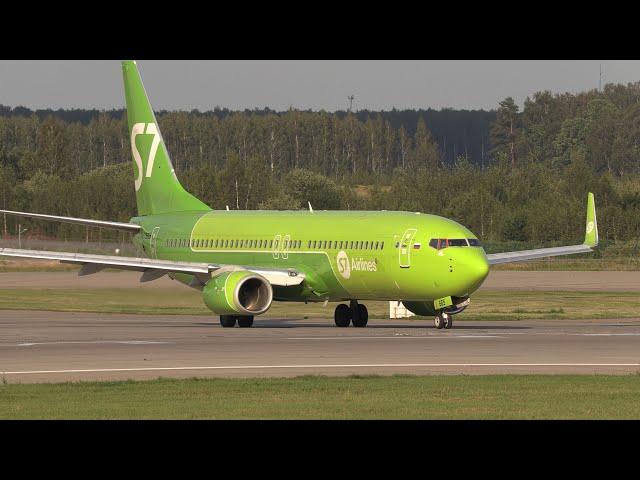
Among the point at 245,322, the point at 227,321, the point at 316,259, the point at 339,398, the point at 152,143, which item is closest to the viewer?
the point at 339,398

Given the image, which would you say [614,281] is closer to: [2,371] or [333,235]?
[333,235]

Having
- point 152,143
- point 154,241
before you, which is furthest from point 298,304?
point 152,143

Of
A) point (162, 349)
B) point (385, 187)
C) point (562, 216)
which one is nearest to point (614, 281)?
point (562, 216)

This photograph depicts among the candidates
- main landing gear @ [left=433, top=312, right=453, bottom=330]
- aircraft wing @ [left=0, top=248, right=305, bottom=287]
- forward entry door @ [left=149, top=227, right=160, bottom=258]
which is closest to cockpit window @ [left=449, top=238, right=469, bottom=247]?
main landing gear @ [left=433, top=312, right=453, bottom=330]

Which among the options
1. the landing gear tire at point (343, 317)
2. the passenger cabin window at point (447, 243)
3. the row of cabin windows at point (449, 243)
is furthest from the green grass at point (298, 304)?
the passenger cabin window at point (447, 243)

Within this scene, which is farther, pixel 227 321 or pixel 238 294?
pixel 227 321

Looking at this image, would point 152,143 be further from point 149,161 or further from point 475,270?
point 475,270

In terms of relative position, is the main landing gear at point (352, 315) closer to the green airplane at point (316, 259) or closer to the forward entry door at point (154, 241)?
the green airplane at point (316, 259)

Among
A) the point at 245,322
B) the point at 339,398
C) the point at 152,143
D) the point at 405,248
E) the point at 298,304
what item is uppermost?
the point at 152,143

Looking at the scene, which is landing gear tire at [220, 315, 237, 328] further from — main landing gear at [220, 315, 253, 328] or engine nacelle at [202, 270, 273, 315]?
engine nacelle at [202, 270, 273, 315]

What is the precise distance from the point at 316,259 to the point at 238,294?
3.33 meters

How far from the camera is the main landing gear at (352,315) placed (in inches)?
1738

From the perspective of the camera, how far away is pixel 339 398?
2134 cm
